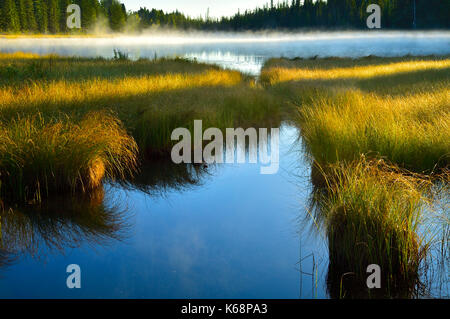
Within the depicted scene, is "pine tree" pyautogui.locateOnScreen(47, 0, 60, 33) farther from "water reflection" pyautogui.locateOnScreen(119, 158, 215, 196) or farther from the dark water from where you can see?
the dark water

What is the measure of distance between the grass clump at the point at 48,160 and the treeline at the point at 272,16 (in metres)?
52.7

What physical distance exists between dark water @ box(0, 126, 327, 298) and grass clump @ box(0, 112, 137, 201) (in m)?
0.34

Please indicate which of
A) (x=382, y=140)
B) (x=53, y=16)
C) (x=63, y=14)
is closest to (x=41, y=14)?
(x=53, y=16)

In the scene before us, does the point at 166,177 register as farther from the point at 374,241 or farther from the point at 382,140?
the point at 374,241

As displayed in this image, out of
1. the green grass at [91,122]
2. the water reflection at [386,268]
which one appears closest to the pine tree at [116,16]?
the green grass at [91,122]

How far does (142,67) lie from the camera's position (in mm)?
17531

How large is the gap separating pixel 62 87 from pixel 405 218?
26.9ft

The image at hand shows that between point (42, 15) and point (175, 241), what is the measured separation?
68776 mm

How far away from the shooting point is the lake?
3557 millimetres

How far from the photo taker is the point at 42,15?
208 ft

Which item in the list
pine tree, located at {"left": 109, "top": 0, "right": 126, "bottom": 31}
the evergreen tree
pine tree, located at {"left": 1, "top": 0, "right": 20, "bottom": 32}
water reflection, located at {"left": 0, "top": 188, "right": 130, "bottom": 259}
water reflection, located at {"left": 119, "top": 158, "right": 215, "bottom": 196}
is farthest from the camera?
pine tree, located at {"left": 109, "top": 0, "right": 126, "bottom": 31}

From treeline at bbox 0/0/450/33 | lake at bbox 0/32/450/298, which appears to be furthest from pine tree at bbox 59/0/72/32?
lake at bbox 0/32/450/298
